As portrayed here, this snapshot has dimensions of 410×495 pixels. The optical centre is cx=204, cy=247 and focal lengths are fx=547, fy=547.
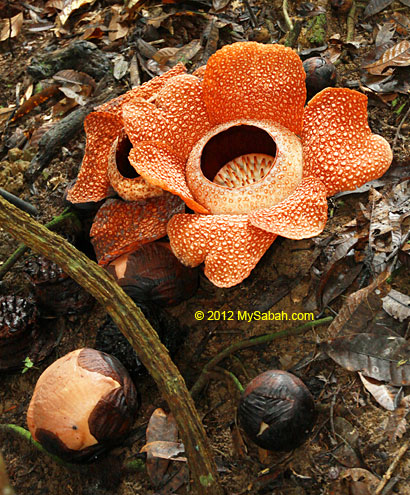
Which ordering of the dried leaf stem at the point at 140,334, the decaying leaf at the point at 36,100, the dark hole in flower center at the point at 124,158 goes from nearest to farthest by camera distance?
the dried leaf stem at the point at 140,334 → the dark hole in flower center at the point at 124,158 → the decaying leaf at the point at 36,100

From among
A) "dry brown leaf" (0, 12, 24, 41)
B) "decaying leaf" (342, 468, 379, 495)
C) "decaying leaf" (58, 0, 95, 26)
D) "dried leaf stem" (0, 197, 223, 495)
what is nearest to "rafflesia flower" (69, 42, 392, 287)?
"dried leaf stem" (0, 197, 223, 495)

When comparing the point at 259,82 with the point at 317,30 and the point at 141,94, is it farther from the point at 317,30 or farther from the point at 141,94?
the point at 317,30

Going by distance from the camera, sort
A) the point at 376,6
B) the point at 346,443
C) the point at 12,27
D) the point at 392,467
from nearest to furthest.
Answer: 1. the point at 392,467
2. the point at 346,443
3. the point at 376,6
4. the point at 12,27

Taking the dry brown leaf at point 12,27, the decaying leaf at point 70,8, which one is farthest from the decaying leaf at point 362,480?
the dry brown leaf at point 12,27

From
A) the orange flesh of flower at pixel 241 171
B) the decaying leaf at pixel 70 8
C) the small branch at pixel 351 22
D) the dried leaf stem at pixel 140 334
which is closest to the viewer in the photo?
the dried leaf stem at pixel 140 334

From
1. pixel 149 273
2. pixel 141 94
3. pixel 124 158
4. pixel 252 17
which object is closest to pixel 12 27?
pixel 252 17

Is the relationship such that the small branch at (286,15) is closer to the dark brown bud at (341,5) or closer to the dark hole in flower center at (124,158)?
the dark brown bud at (341,5)
